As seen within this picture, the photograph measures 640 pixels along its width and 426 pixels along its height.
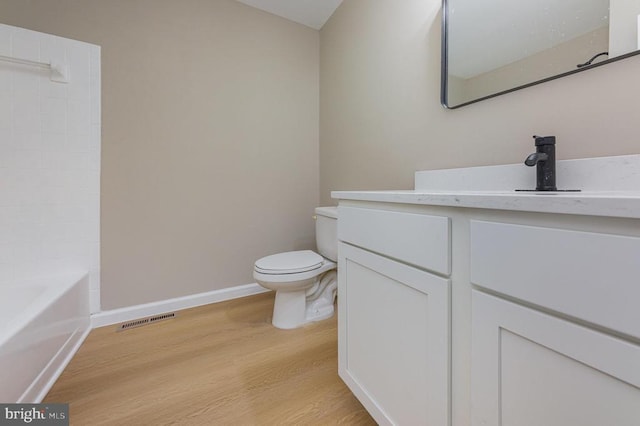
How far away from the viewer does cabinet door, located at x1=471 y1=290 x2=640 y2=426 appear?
1.15ft

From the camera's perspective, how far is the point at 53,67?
138 cm

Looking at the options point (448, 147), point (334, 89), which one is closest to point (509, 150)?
point (448, 147)

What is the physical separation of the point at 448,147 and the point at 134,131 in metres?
1.81

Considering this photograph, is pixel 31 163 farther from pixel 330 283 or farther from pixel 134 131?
pixel 330 283

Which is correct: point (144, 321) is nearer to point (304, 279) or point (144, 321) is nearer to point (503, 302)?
point (304, 279)

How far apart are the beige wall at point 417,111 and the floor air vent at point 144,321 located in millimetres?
1400

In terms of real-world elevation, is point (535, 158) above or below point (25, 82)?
below

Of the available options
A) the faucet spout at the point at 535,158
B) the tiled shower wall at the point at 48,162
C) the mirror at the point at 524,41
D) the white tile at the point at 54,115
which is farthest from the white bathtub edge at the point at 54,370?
the mirror at the point at 524,41

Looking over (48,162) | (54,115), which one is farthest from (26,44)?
(48,162)

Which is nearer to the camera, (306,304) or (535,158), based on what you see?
(535,158)

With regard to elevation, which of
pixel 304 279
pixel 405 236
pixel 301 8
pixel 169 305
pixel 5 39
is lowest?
pixel 169 305

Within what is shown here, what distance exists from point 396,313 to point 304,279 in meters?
0.80

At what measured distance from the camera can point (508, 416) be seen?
48cm

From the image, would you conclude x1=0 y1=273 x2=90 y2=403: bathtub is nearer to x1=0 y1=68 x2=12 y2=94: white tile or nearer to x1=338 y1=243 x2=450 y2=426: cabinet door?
x1=0 y1=68 x2=12 y2=94: white tile
